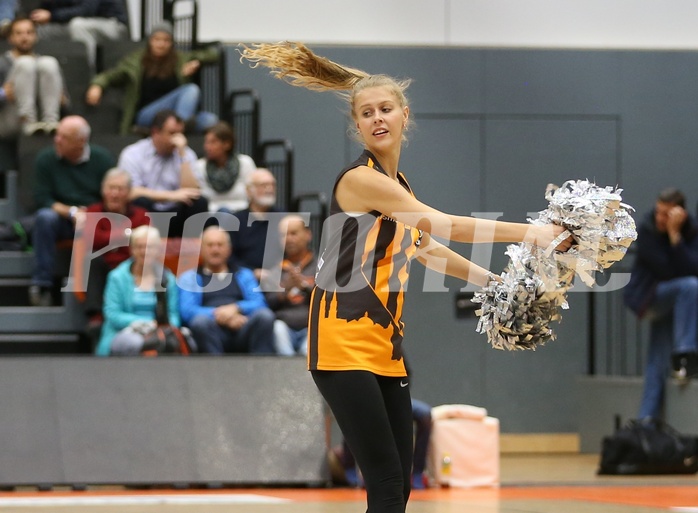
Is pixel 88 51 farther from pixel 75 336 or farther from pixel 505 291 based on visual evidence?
pixel 505 291

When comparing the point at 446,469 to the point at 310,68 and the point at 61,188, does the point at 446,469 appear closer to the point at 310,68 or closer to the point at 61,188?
the point at 61,188

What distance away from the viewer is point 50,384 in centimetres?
740

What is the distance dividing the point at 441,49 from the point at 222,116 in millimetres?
2417

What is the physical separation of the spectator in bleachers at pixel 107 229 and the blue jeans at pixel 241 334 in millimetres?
868

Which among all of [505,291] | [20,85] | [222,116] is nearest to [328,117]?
[222,116]

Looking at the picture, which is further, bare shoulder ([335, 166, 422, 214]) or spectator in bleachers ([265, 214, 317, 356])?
spectator in bleachers ([265, 214, 317, 356])

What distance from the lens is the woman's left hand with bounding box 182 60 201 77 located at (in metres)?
10.3

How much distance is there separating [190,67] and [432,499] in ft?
16.4

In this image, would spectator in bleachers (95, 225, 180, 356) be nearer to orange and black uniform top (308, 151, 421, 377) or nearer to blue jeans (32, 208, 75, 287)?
blue jeans (32, 208, 75, 287)

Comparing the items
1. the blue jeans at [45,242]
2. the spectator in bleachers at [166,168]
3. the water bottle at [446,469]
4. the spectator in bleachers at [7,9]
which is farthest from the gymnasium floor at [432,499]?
the spectator in bleachers at [7,9]

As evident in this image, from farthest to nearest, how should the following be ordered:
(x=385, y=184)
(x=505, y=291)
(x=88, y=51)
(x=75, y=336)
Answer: (x=88, y=51) < (x=75, y=336) < (x=505, y=291) < (x=385, y=184)

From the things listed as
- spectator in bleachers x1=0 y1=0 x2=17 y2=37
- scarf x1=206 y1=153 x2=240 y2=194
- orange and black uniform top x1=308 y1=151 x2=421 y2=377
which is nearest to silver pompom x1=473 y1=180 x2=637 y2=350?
orange and black uniform top x1=308 y1=151 x2=421 y2=377

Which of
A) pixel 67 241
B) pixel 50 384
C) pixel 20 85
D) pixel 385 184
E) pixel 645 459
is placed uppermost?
pixel 20 85

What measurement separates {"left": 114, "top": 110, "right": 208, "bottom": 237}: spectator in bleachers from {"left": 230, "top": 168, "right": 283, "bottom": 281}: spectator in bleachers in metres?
0.40
